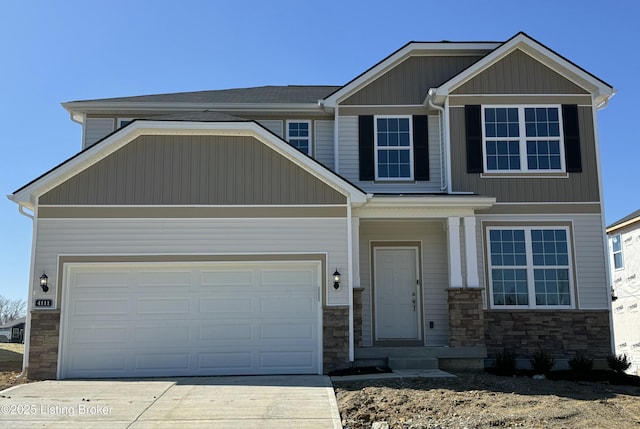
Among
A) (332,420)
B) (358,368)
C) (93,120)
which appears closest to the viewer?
(332,420)

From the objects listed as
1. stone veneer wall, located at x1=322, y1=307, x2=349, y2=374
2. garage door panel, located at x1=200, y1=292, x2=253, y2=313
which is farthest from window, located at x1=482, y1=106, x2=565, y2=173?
garage door panel, located at x1=200, y1=292, x2=253, y2=313

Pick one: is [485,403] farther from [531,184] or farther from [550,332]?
[531,184]

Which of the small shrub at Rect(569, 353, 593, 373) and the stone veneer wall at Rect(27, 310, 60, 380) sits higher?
the stone veneer wall at Rect(27, 310, 60, 380)

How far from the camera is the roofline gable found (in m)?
13.1

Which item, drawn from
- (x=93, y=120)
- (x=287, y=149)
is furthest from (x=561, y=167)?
(x=93, y=120)

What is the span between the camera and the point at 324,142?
1448 centimetres

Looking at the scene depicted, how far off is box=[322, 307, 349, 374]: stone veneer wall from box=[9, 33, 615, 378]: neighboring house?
26mm

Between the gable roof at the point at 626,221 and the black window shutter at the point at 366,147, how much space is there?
12.1 meters

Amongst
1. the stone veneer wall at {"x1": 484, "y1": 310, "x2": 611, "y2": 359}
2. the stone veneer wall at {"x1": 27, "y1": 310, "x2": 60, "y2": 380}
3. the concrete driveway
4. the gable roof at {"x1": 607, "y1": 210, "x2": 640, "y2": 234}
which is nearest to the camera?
the concrete driveway

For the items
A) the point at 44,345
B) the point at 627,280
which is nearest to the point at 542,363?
the point at 44,345

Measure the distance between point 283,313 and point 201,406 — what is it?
3.38 meters

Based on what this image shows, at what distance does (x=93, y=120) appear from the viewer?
569 inches

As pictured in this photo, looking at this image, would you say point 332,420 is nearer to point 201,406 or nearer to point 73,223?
point 201,406

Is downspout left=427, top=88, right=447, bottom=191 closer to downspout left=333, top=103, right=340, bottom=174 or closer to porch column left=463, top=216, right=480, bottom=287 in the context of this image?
porch column left=463, top=216, right=480, bottom=287
